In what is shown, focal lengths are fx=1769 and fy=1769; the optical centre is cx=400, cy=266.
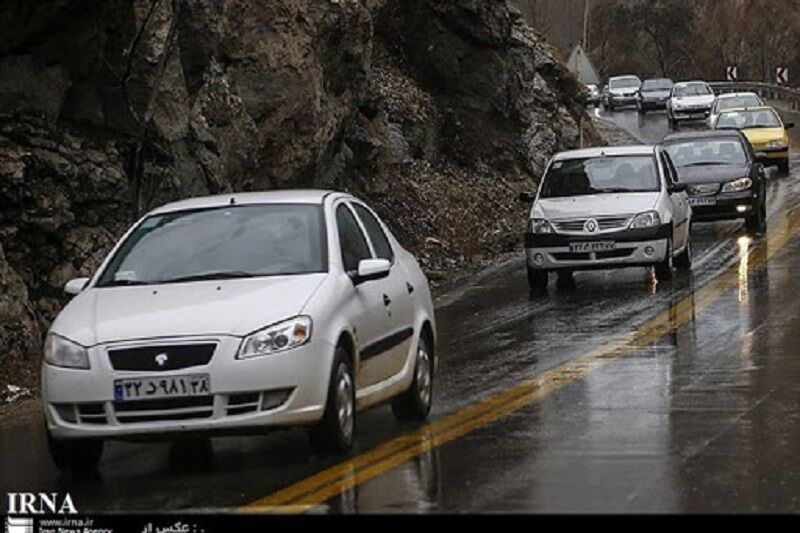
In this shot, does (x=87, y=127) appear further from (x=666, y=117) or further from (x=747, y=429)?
(x=666, y=117)

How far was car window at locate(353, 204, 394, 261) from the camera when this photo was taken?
1163 centimetres

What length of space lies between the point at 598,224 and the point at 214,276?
11173mm

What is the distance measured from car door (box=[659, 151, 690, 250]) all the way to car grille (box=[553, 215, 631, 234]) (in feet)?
2.95

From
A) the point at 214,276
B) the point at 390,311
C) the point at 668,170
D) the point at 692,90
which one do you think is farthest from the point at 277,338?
the point at 692,90

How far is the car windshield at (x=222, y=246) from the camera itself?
1055cm

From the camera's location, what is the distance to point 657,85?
75438 mm

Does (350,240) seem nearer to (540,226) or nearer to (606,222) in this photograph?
(606,222)

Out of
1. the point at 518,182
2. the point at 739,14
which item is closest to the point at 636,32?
the point at 739,14

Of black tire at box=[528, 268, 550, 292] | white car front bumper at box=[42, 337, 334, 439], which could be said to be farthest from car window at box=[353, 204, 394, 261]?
black tire at box=[528, 268, 550, 292]

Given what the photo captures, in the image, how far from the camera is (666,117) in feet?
237

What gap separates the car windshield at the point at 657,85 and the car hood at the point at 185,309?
66.1 metres

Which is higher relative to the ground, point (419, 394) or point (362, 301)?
point (362, 301)

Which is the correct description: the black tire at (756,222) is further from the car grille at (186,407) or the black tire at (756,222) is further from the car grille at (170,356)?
the car grille at (170,356)

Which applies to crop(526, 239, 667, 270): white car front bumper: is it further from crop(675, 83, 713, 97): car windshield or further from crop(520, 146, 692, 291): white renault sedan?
crop(675, 83, 713, 97): car windshield
